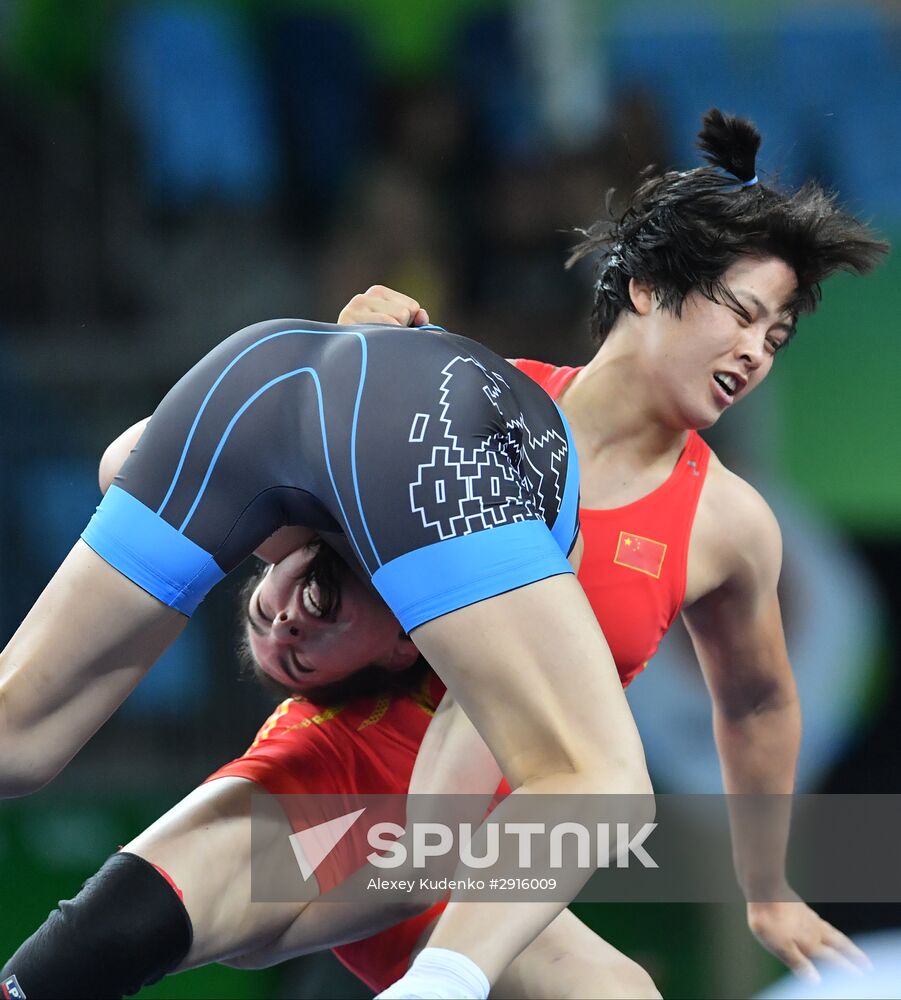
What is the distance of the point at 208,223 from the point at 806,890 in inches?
82.4

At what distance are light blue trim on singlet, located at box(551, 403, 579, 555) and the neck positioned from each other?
1.10 feet

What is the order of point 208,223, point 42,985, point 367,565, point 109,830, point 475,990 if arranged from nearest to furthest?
point 475,990 < point 367,565 < point 42,985 < point 109,830 < point 208,223

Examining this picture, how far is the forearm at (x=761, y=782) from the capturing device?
7.21 feet

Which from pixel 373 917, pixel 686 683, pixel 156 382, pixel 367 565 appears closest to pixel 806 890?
pixel 686 683

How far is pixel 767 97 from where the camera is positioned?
3629mm

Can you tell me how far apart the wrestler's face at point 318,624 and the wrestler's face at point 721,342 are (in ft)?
1.60

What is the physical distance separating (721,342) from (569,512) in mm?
421

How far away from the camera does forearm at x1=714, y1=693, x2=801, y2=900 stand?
7.21 ft

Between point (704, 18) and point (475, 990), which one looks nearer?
point (475, 990)

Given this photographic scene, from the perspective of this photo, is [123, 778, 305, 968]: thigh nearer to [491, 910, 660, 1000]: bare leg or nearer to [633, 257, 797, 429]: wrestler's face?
[491, 910, 660, 1000]: bare leg

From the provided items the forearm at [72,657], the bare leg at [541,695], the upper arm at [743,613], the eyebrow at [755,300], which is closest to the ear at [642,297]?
the eyebrow at [755,300]

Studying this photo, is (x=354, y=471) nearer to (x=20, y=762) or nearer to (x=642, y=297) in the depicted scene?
(x=20, y=762)

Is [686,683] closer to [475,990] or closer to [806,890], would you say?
[806,890]

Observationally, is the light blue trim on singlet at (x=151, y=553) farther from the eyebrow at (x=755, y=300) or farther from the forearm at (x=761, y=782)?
the forearm at (x=761, y=782)
